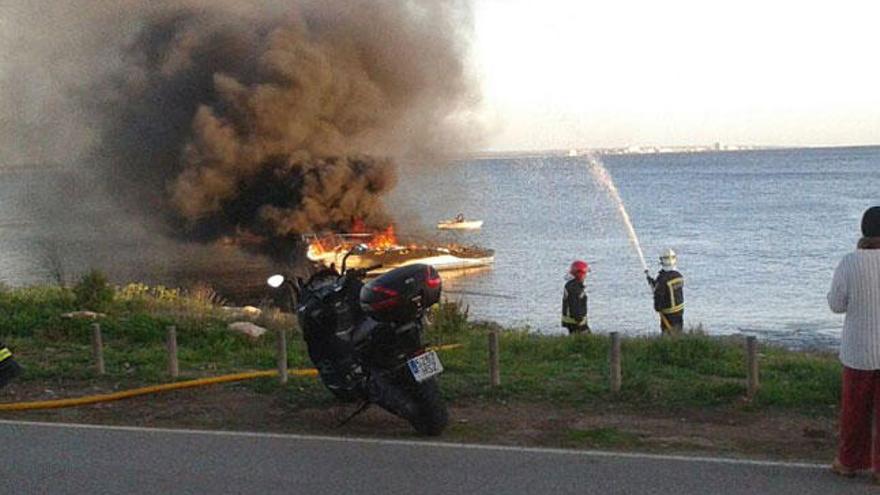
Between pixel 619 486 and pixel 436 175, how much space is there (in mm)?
45034

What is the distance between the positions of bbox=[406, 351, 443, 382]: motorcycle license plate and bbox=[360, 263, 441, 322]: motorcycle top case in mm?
270

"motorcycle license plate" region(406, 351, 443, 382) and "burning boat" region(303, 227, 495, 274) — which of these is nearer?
"motorcycle license plate" region(406, 351, 443, 382)

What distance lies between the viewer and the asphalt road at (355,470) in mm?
5695

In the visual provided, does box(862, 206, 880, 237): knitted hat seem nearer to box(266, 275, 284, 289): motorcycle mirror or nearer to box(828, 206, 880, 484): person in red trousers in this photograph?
box(828, 206, 880, 484): person in red trousers

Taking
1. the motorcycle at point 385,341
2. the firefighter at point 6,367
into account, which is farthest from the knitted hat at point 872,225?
the firefighter at point 6,367

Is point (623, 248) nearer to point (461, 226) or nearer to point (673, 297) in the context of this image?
point (461, 226)

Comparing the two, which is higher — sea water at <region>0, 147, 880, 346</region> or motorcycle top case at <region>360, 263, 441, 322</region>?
motorcycle top case at <region>360, 263, 441, 322</region>

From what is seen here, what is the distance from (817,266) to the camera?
37156 millimetres

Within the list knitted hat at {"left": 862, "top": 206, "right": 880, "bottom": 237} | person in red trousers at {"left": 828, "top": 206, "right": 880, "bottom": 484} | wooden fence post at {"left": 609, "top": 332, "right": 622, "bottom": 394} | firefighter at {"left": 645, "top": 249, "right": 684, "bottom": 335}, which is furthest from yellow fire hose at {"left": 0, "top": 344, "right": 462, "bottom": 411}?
firefighter at {"left": 645, "top": 249, "right": 684, "bottom": 335}

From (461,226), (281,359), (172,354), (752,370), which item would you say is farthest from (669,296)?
(461,226)

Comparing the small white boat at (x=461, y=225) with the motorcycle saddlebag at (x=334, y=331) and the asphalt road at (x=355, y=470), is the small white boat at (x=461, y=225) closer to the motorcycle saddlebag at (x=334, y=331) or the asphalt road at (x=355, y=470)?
the motorcycle saddlebag at (x=334, y=331)

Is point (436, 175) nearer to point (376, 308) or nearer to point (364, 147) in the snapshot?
point (364, 147)

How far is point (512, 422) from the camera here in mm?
7387

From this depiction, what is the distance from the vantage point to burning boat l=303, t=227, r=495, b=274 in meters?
38.2
